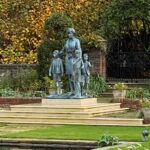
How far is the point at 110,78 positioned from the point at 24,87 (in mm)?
6767

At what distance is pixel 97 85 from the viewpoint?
37062 mm

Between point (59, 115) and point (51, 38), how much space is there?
11846 millimetres

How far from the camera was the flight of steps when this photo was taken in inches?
976

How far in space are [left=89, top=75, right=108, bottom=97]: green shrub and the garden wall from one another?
932mm

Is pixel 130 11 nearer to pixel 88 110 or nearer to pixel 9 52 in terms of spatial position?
pixel 9 52

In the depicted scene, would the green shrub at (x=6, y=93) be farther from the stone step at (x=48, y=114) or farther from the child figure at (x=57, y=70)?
the stone step at (x=48, y=114)

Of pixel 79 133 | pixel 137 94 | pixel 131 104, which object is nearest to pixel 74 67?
pixel 131 104

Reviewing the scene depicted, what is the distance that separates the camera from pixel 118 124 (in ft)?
78.7

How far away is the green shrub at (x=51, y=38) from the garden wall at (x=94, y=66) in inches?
98.3

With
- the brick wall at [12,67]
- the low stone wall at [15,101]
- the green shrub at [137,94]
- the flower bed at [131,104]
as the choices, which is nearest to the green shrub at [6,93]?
the low stone wall at [15,101]

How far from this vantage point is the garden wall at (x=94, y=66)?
1549 inches

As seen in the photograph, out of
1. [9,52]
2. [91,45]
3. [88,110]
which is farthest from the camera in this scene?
[9,52]

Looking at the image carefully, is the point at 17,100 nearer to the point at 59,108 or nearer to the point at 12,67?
the point at 59,108

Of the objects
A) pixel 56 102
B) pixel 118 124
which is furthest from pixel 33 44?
pixel 118 124
